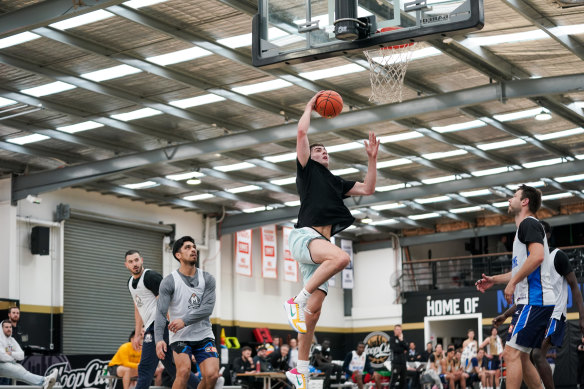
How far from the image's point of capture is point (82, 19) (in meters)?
15.5

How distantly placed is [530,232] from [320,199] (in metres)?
1.94

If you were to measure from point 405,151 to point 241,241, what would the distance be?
9.57 meters

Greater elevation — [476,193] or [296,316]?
[476,193]

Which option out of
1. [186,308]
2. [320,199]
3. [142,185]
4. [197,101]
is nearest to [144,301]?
[186,308]

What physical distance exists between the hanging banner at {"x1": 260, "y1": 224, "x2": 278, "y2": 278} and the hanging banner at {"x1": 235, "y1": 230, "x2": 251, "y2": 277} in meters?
0.77

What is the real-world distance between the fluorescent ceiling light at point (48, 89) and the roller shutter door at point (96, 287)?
753 cm

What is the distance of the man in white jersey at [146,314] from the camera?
9.53 metres

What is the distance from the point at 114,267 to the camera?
89.4 ft

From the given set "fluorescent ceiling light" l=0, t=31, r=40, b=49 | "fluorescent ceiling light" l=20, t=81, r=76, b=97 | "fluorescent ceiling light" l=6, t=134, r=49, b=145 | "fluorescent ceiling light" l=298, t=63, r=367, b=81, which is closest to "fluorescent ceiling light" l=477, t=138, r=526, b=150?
"fluorescent ceiling light" l=298, t=63, r=367, b=81

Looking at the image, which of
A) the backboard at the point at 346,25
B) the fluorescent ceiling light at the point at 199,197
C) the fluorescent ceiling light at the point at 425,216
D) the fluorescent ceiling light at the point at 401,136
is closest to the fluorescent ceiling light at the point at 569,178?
the fluorescent ceiling light at the point at 425,216

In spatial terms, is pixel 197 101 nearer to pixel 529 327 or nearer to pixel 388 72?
pixel 388 72

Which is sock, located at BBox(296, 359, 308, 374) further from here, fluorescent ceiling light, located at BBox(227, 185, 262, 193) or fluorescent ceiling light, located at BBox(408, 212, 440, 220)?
fluorescent ceiling light, located at BBox(408, 212, 440, 220)

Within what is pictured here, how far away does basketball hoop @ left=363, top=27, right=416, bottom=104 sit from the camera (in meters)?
14.7

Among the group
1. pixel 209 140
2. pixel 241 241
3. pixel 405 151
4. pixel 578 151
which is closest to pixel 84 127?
pixel 209 140
